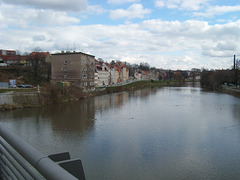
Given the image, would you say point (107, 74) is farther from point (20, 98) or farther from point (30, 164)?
point (30, 164)

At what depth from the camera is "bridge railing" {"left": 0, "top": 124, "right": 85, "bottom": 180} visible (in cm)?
156

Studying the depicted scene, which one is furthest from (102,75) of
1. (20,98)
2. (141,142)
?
(141,142)

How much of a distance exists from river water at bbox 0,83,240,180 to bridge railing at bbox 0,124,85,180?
7.86m

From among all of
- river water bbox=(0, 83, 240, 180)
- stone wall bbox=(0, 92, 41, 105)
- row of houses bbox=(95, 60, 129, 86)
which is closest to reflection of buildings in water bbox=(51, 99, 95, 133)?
river water bbox=(0, 83, 240, 180)

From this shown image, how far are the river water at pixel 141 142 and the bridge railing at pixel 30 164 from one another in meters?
7.86

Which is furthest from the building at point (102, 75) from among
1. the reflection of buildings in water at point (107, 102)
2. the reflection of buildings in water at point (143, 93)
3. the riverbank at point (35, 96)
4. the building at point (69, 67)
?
the reflection of buildings in water at point (107, 102)

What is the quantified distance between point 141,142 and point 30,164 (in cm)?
1335

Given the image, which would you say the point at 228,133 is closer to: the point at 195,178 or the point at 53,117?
the point at 195,178

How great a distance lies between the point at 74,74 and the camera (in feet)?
151

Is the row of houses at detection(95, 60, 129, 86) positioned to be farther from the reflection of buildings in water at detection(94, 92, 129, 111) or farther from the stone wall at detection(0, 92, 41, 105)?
the stone wall at detection(0, 92, 41, 105)

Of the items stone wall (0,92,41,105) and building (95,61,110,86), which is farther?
building (95,61,110,86)

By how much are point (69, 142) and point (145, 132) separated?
5832 millimetres

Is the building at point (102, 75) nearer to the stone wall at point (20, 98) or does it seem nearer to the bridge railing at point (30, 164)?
the stone wall at point (20, 98)

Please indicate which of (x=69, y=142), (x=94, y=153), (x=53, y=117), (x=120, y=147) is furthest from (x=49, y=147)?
(x=53, y=117)
